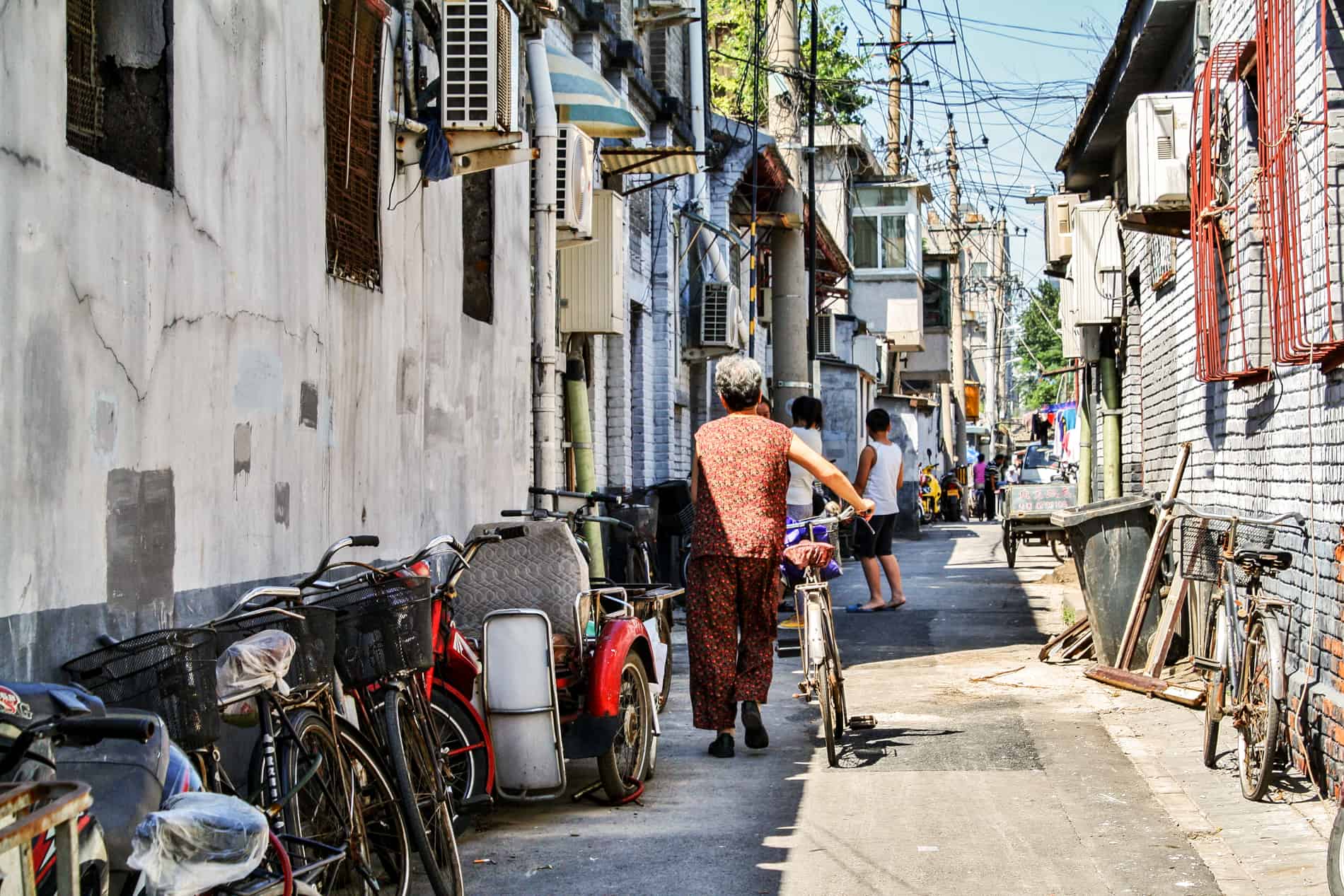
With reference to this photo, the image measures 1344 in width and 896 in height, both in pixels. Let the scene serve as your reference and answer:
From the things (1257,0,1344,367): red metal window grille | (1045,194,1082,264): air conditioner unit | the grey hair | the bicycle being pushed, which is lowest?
the bicycle being pushed

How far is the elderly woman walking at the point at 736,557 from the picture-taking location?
Result: 780 centimetres

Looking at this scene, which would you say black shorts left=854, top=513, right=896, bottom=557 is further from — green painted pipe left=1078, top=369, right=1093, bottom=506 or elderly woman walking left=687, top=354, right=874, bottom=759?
elderly woman walking left=687, top=354, right=874, bottom=759

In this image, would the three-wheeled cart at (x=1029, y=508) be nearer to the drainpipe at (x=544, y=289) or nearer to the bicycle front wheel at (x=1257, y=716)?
the drainpipe at (x=544, y=289)

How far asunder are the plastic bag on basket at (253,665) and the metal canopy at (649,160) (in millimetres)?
11367

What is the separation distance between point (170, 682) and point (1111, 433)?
46.5 feet

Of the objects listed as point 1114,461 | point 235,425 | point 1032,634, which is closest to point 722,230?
point 1114,461

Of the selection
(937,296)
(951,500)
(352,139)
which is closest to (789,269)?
(352,139)

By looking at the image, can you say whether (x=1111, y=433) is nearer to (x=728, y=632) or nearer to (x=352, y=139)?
(x=728, y=632)

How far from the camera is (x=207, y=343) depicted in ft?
19.8

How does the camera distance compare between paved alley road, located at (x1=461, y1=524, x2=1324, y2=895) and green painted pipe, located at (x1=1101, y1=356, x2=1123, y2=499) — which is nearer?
paved alley road, located at (x1=461, y1=524, x2=1324, y2=895)

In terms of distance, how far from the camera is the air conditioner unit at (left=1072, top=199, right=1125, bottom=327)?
15.9 meters

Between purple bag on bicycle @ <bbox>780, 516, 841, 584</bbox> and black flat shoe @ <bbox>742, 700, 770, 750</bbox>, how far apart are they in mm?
743


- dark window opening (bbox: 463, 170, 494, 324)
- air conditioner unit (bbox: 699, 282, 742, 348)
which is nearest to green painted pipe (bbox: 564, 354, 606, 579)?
dark window opening (bbox: 463, 170, 494, 324)

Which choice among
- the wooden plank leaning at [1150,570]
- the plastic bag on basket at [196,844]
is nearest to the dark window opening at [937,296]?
the wooden plank leaning at [1150,570]
